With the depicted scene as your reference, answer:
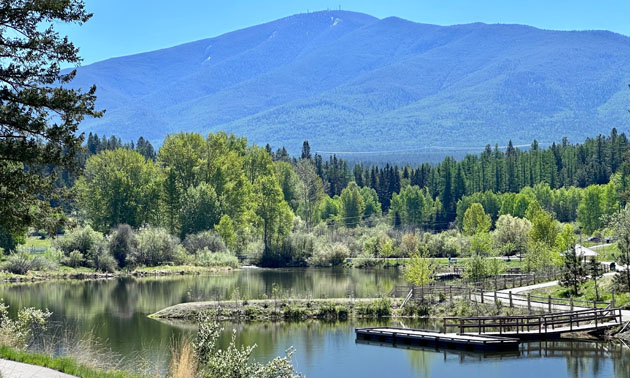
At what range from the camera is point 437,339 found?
126ft

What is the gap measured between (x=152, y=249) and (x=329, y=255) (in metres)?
20.0

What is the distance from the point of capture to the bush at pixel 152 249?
85.6m

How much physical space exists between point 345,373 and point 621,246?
22.1 meters

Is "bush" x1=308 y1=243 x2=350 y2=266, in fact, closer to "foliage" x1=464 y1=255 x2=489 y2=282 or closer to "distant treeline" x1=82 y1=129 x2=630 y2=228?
"foliage" x1=464 y1=255 x2=489 y2=282

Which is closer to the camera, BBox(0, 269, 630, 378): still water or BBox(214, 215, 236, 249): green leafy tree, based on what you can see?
BBox(0, 269, 630, 378): still water

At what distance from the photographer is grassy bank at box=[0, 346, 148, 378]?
2070 centimetres

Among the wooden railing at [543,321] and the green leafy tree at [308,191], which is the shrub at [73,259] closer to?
the green leafy tree at [308,191]

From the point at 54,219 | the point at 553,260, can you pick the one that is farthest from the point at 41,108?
the point at 553,260

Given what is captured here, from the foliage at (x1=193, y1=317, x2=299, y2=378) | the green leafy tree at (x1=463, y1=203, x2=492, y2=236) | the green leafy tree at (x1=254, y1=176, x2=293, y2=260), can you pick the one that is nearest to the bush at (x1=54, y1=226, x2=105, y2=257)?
the green leafy tree at (x1=254, y1=176, x2=293, y2=260)

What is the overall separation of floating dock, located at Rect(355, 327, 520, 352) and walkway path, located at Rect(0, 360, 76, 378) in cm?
2146

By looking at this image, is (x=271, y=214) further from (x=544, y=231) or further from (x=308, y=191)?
(x=308, y=191)

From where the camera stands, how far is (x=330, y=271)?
8525cm

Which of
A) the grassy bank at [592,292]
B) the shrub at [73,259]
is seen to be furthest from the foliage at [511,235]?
the shrub at [73,259]

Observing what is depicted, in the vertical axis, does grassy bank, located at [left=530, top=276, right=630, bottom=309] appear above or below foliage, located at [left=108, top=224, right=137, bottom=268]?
below
